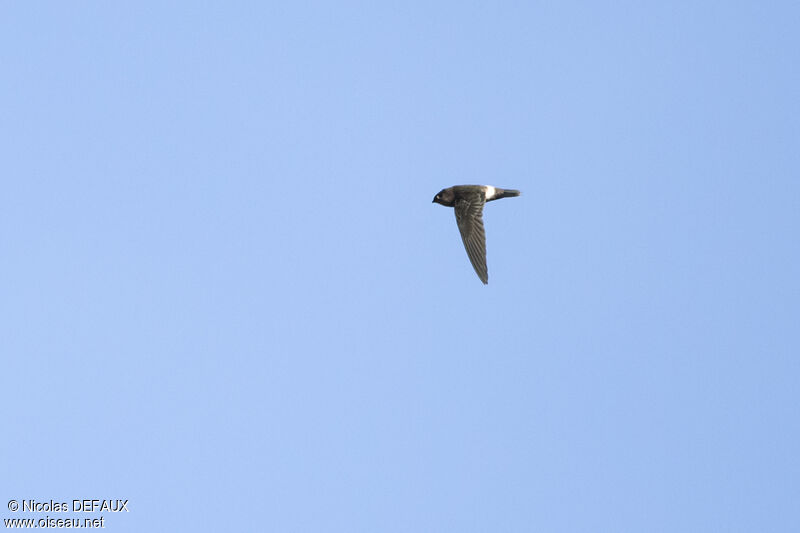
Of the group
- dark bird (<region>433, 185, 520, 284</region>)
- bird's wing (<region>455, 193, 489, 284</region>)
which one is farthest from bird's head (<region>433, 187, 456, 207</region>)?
bird's wing (<region>455, 193, 489, 284</region>)

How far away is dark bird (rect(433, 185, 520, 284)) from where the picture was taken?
94.6ft

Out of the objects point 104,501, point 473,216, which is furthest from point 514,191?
point 104,501

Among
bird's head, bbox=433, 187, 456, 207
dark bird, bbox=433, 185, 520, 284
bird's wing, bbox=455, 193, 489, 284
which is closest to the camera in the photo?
bird's wing, bbox=455, 193, 489, 284

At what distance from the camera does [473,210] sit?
98.9ft

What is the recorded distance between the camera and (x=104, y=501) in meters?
27.1

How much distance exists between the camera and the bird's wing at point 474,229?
2862 cm

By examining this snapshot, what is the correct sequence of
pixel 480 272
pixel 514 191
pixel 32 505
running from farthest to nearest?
pixel 514 191
pixel 480 272
pixel 32 505

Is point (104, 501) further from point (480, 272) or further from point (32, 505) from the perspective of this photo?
point (480, 272)

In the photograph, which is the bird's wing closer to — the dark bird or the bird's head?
the dark bird

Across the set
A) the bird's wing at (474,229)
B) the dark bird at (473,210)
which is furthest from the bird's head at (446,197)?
the bird's wing at (474,229)

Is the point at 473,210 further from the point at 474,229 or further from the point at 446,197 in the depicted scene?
the point at 446,197

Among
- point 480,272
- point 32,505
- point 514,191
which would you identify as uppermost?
point 514,191

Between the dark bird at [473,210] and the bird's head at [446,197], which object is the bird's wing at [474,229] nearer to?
the dark bird at [473,210]

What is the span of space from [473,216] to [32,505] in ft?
40.0
